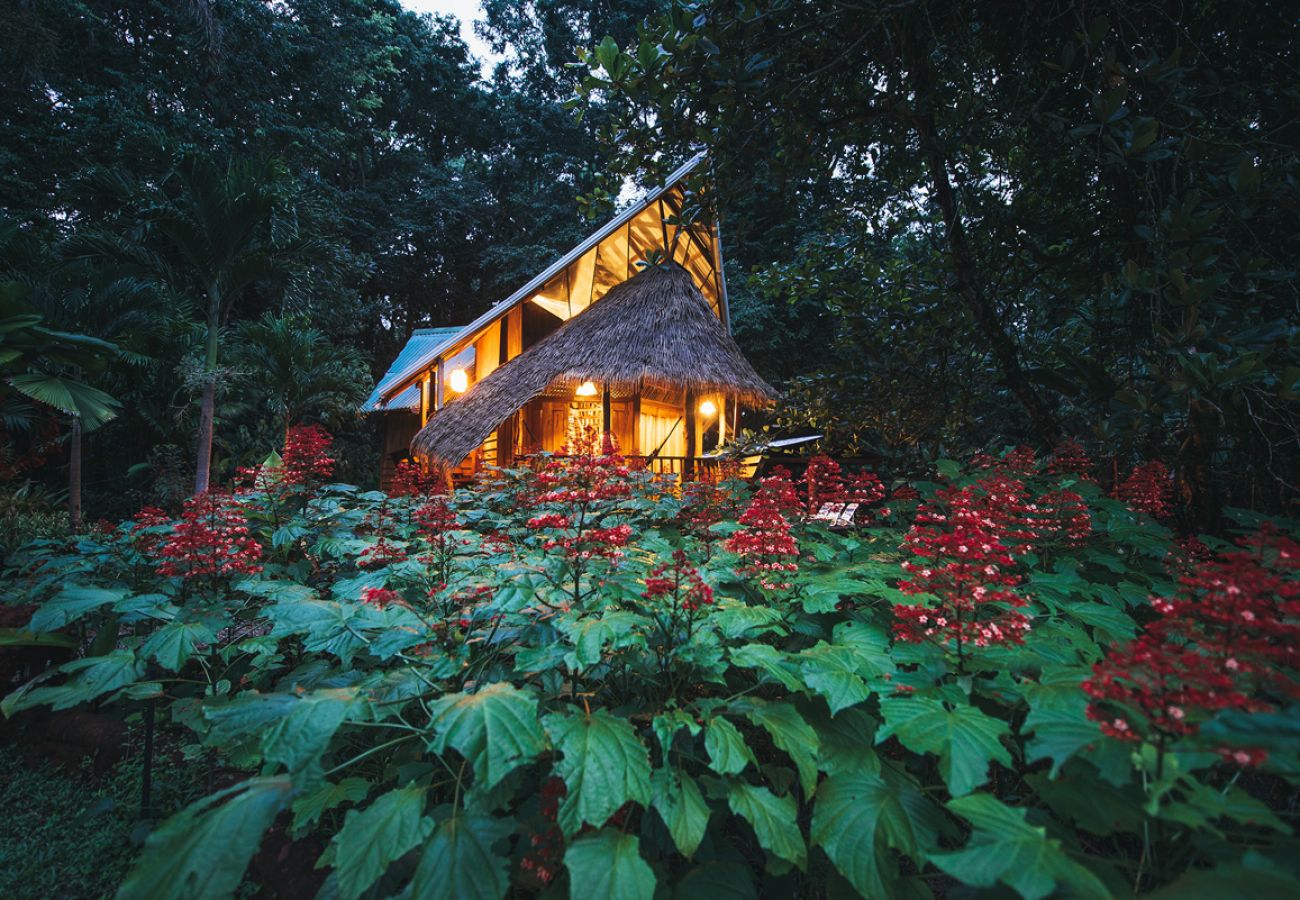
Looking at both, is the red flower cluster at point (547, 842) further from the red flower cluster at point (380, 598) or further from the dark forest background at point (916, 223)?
the dark forest background at point (916, 223)

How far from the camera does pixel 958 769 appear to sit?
1185mm

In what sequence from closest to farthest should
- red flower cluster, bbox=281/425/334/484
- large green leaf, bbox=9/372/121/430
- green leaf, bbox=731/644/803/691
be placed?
green leaf, bbox=731/644/803/691 → red flower cluster, bbox=281/425/334/484 → large green leaf, bbox=9/372/121/430

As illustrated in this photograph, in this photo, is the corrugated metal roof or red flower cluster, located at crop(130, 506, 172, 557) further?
the corrugated metal roof

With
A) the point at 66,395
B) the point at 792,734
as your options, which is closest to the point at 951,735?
the point at 792,734

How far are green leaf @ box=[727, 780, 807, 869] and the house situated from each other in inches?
283

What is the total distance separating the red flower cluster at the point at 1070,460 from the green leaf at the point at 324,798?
364cm

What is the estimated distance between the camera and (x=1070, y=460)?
3094 millimetres

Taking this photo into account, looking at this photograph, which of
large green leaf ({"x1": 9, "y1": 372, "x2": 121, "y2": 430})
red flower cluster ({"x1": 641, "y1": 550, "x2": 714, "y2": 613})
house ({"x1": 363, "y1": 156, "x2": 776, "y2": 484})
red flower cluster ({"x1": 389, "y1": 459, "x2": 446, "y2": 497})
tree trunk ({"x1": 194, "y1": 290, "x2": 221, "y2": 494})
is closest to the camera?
red flower cluster ({"x1": 641, "y1": 550, "x2": 714, "y2": 613})

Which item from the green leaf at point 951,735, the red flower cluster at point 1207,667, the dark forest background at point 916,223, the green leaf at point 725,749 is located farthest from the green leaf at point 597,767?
the dark forest background at point 916,223

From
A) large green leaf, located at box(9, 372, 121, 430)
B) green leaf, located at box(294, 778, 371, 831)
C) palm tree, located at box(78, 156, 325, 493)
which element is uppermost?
palm tree, located at box(78, 156, 325, 493)

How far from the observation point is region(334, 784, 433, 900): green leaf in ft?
4.00

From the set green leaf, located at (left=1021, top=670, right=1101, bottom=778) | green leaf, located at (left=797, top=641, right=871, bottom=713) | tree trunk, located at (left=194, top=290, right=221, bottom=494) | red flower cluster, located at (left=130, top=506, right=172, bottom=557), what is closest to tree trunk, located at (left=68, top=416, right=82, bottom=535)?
tree trunk, located at (left=194, top=290, right=221, bottom=494)

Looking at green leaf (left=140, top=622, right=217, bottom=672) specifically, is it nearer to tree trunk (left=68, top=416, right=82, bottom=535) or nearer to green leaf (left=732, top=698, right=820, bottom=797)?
green leaf (left=732, top=698, right=820, bottom=797)

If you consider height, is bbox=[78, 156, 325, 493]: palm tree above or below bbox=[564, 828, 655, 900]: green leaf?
above
